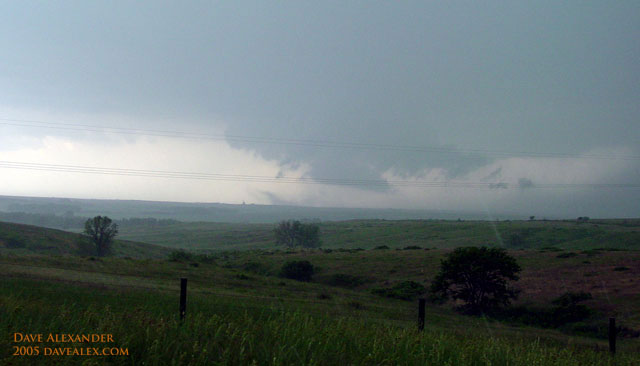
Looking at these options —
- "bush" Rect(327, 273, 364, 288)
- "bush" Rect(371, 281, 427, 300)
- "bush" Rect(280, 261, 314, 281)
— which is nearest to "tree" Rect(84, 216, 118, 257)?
"bush" Rect(280, 261, 314, 281)

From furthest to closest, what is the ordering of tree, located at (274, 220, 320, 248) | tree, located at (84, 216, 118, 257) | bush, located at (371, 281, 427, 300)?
tree, located at (274, 220, 320, 248), tree, located at (84, 216, 118, 257), bush, located at (371, 281, 427, 300)

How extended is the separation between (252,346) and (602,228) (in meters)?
138

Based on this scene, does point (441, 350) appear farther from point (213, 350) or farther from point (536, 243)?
point (536, 243)

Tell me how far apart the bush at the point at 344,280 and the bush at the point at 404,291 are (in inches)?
259

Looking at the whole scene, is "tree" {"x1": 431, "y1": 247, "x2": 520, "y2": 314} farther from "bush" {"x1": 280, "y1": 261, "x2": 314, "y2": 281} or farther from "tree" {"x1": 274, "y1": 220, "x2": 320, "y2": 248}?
"tree" {"x1": 274, "y1": 220, "x2": 320, "y2": 248}

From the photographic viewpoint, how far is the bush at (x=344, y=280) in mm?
51591

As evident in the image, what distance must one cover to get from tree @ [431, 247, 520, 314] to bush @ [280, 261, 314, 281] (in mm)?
19533

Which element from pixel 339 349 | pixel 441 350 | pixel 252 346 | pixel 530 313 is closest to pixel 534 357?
pixel 441 350

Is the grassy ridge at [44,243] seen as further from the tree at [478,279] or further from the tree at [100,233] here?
the tree at [478,279]

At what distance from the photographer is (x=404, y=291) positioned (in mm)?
42875

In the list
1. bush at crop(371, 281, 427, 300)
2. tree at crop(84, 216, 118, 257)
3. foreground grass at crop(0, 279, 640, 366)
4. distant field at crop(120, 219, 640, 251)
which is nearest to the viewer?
foreground grass at crop(0, 279, 640, 366)

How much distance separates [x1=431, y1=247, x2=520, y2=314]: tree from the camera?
37594mm

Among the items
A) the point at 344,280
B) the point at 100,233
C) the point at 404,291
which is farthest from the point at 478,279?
the point at 100,233

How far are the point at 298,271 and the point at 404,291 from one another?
653 inches
